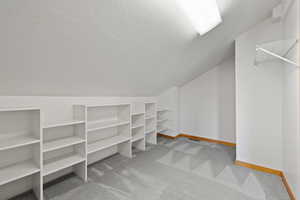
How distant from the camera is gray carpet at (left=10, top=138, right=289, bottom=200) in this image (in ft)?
5.60

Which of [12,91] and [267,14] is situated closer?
[12,91]

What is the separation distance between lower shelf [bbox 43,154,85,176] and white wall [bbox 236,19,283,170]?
8.71ft

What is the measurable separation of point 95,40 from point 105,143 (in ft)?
5.67

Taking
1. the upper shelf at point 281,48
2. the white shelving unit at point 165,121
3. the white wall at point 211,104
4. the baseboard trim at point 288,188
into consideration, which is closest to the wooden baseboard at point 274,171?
the baseboard trim at point 288,188

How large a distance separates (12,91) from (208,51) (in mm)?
2890

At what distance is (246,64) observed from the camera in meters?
2.39

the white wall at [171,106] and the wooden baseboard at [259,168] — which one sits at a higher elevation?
the white wall at [171,106]

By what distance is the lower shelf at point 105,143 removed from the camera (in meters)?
2.21

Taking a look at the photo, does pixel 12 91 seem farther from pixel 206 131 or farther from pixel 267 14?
pixel 206 131

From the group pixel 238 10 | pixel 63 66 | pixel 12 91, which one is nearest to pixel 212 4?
pixel 238 10

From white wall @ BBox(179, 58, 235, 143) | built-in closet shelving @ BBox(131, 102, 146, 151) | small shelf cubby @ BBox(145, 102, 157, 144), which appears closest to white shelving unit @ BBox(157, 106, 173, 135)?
white wall @ BBox(179, 58, 235, 143)

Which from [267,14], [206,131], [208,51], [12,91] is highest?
[267,14]

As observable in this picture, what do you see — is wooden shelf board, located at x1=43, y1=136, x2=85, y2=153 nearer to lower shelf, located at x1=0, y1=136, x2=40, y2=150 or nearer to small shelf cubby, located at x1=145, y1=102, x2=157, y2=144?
lower shelf, located at x1=0, y1=136, x2=40, y2=150

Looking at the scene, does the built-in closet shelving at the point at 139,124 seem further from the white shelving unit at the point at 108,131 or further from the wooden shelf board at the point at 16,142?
the wooden shelf board at the point at 16,142
